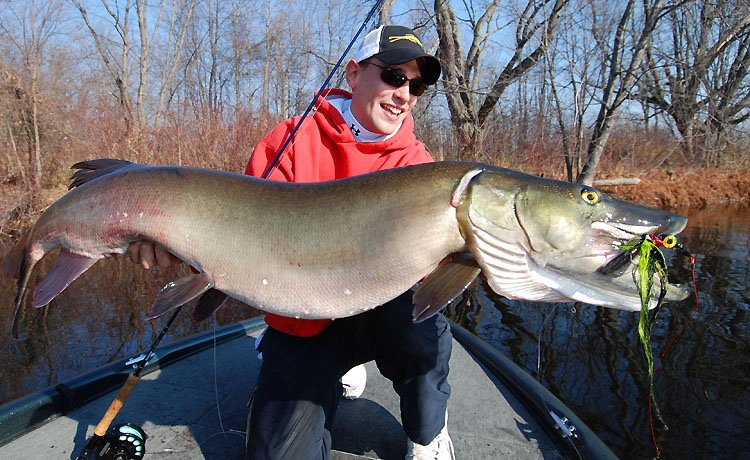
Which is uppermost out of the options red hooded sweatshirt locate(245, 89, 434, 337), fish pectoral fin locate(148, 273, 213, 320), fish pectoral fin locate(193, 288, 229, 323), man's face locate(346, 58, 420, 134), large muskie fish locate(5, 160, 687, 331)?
man's face locate(346, 58, 420, 134)

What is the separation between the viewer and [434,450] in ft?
7.49

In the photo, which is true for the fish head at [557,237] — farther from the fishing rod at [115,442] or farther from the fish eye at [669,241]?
the fishing rod at [115,442]

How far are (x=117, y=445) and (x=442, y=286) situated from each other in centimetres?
170

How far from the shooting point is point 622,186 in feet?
54.7

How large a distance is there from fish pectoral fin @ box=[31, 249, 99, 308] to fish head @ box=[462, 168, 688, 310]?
1821 mm

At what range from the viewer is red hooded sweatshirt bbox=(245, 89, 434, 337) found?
2.56 meters

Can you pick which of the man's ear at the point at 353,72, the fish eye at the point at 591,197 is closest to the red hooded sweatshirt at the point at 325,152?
the man's ear at the point at 353,72

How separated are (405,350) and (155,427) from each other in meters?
1.49

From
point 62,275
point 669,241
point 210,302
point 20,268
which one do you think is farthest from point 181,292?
point 669,241

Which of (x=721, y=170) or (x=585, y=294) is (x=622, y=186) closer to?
(x=721, y=170)

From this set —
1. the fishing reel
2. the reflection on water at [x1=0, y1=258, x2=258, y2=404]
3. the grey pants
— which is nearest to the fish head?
the grey pants

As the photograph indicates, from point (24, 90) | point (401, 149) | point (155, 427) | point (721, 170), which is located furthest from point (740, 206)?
point (24, 90)

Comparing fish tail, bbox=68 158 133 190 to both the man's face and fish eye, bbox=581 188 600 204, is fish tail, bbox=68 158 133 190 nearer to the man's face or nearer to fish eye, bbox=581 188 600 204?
the man's face

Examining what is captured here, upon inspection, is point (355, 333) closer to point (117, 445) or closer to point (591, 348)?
point (117, 445)
